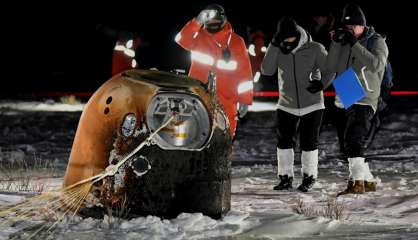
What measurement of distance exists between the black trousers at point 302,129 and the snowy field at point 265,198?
1.48 ft

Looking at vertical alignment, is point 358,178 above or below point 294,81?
below

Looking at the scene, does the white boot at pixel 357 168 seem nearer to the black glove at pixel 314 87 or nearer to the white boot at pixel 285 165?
the white boot at pixel 285 165

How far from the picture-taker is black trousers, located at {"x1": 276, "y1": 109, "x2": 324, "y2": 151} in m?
7.71

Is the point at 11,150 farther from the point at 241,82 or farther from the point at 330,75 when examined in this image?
the point at 330,75

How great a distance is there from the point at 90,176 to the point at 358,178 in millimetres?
2844

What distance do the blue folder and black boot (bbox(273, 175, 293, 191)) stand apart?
932mm

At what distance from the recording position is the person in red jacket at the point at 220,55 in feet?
25.0

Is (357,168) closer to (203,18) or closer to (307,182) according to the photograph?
(307,182)

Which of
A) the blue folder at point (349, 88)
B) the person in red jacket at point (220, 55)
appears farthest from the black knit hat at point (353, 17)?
the person in red jacket at point (220, 55)

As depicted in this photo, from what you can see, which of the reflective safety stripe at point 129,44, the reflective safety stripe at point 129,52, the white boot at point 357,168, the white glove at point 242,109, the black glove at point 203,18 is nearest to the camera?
the white boot at point 357,168

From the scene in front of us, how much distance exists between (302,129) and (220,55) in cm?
109

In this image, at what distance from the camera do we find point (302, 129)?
7.80 meters

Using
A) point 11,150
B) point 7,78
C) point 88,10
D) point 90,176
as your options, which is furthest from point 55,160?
point 88,10

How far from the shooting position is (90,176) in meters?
5.52
